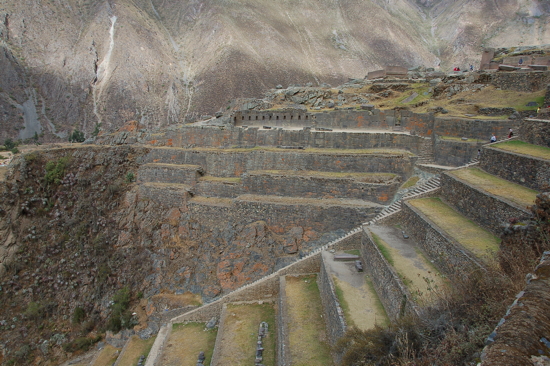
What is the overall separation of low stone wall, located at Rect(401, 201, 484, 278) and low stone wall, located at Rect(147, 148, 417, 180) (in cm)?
395

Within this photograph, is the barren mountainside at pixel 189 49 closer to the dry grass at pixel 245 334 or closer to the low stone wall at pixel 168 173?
the low stone wall at pixel 168 173

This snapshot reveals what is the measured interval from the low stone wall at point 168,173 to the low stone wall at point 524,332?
15.8 m

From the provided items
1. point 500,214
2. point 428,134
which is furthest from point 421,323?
point 428,134

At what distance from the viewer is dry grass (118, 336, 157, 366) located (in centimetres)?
1279

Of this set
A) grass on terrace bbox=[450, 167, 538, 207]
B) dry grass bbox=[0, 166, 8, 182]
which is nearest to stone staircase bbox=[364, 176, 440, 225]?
grass on terrace bbox=[450, 167, 538, 207]

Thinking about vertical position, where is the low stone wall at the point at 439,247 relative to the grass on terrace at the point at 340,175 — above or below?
below

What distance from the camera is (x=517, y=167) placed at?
9711 mm

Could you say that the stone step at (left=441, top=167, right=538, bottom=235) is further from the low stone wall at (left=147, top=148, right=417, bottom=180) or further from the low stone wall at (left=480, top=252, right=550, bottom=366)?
the low stone wall at (left=480, top=252, right=550, bottom=366)

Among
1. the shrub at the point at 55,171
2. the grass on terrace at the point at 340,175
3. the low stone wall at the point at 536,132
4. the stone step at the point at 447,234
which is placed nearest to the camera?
the stone step at the point at 447,234

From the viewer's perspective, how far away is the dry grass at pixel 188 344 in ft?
37.0

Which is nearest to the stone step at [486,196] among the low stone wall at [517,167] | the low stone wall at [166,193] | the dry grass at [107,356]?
the low stone wall at [517,167]

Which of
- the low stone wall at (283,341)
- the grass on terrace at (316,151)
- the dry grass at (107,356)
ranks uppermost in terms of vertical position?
the grass on terrace at (316,151)

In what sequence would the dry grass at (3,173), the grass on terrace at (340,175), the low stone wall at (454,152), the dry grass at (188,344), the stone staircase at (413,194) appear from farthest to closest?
the dry grass at (3,173)
the grass on terrace at (340,175)
the low stone wall at (454,152)
the stone staircase at (413,194)
the dry grass at (188,344)

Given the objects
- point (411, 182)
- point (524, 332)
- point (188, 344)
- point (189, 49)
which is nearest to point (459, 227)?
point (411, 182)
